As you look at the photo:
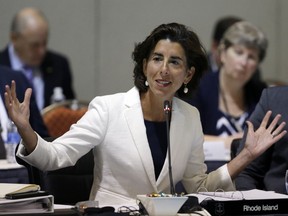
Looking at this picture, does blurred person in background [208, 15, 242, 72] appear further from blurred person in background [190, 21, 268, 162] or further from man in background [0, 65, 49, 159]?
man in background [0, 65, 49, 159]

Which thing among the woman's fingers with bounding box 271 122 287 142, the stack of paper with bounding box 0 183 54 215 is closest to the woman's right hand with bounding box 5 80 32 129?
the stack of paper with bounding box 0 183 54 215

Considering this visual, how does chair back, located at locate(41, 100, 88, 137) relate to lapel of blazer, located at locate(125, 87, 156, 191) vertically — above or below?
below

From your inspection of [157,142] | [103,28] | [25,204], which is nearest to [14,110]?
[25,204]

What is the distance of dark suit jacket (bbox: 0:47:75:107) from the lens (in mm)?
7270

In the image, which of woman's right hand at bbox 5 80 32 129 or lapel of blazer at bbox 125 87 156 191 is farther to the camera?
lapel of blazer at bbox 125 87 156 191

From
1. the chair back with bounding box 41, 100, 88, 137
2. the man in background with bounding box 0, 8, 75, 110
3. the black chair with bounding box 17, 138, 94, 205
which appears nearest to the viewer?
the black chair with bounding box 17, 138, 94, 205

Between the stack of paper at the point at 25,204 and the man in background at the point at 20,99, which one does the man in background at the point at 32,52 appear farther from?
the stack of paper at the point at 25,204

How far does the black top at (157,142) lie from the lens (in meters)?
3.61

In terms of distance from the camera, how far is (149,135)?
3.64 meters

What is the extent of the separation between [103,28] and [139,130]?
4283mm

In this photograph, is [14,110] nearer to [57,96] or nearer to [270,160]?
[270,160]

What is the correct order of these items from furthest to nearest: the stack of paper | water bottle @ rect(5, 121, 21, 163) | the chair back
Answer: the chair back
water bottle @ rect(5, 121, 21, 163)
the stack of paper

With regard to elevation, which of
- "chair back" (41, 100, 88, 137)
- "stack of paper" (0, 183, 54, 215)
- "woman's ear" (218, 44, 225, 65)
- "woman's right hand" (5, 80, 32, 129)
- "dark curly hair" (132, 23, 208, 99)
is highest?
"dark curly hair" (132, 23, 208, 99)

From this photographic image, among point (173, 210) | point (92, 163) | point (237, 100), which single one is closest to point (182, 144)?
point (92, 163)
